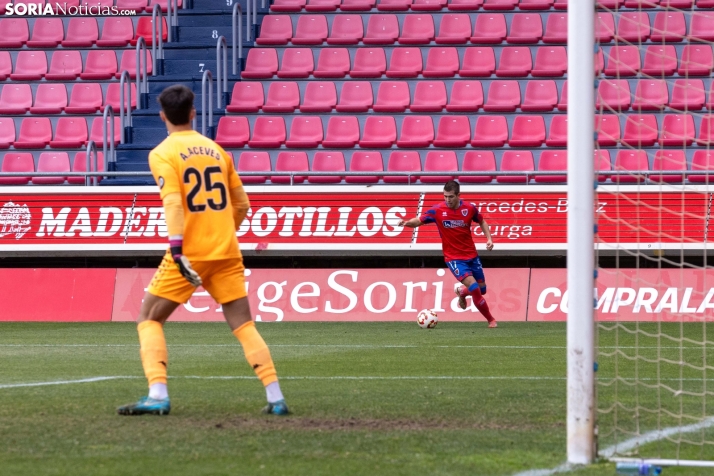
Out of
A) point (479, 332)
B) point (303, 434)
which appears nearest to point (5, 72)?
point (479, 332)

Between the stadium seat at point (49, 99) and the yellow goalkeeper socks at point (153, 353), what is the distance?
17184 millimetres

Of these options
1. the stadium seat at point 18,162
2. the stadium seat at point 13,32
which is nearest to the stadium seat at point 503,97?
the stadium seat at point 18,162

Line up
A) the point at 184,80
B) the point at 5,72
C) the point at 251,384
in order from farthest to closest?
1. the point at 5,72
2. the point at 184,80
3. the point at 251,384

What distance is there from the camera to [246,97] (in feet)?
73.2

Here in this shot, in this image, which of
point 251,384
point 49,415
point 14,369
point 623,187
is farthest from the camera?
point 623,187

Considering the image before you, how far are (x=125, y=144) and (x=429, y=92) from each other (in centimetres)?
608

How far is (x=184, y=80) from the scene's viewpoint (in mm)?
22359

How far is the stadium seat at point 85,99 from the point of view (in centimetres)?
2256

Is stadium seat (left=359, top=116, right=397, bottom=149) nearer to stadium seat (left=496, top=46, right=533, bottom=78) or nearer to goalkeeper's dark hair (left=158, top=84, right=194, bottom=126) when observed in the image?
stadium seat (left=496, top=46, right=533, bottom=78)

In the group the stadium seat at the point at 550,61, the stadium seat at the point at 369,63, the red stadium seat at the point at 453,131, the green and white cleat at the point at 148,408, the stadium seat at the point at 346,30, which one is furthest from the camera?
the stadium seat at the point at 346,30

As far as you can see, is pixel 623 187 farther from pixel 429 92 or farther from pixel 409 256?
pixel 429 92

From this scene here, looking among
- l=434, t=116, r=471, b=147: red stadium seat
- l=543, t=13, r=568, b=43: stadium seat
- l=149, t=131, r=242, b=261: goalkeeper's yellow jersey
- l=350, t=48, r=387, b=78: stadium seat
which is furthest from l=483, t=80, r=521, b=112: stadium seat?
l=149, t=131, r=242, b=261: goalkeeper's yellow jersey

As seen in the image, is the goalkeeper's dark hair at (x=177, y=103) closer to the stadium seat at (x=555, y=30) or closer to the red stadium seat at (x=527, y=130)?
the red stadium seat at (x=527, y=130)

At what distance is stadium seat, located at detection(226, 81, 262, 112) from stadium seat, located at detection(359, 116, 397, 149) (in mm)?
2303
